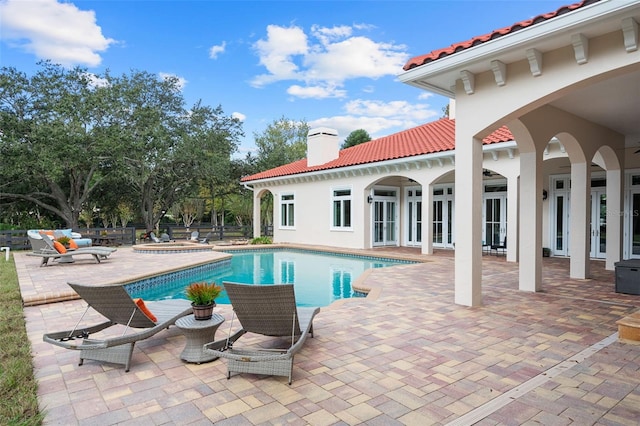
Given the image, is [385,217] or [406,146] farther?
[385,217]

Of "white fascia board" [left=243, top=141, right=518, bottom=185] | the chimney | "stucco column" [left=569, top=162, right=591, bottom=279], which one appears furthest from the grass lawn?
the chimney

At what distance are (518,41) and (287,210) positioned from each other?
17.3 meters

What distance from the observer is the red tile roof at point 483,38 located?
15.1 ft

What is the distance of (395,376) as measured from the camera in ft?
12.0

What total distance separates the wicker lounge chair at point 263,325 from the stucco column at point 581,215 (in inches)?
292

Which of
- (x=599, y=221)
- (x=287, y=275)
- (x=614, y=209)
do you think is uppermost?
(x=614, y=209)

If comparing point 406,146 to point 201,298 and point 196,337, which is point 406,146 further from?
point 196,337

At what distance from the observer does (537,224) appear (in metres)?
7.43

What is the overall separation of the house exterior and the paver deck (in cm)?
152

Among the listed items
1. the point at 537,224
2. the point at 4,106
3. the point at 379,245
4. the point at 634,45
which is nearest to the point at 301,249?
the point at 379,245

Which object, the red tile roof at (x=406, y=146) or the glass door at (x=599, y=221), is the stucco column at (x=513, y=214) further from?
the glass door at (x=599, y=221)

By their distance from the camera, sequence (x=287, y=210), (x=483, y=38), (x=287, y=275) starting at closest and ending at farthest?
(x=483, y=38) → (x=287, y=275) → (x=287, y=210)

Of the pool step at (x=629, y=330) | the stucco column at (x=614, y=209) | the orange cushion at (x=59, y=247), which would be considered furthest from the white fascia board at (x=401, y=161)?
the orange cushion at (x=59, y=247)

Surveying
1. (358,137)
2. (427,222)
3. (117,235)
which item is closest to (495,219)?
(427,222)
